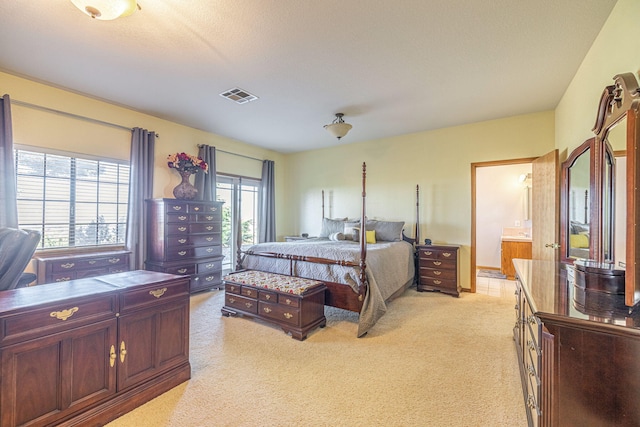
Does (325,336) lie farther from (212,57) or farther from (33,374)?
(212,57)

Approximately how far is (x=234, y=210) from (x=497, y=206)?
20.0 ft

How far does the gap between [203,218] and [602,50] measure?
4990mm

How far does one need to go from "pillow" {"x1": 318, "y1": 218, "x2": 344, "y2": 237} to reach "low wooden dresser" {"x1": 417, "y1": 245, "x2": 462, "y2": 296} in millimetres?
1513

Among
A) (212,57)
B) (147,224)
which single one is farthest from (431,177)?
(147,224)

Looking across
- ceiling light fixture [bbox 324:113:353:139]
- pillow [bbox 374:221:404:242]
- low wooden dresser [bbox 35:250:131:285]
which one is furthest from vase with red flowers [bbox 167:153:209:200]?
pillow [bbox 374:221:404:242]

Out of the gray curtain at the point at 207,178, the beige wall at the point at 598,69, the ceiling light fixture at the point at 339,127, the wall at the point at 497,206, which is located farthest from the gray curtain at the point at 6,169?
the wall at the point at 497,206

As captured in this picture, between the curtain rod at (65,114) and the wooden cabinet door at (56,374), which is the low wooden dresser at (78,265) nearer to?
the curtain rod at (65,114)

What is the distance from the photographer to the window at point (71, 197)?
321 cm

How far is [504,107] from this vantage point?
392cm

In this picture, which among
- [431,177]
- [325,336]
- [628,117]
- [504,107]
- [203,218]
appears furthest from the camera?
[431,177]

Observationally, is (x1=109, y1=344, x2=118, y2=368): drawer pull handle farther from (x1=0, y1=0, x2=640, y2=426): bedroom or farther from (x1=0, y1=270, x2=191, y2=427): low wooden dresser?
(x1=0, y1=0, x2=640, y2=426): bedroom

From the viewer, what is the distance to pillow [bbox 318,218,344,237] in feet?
17.9

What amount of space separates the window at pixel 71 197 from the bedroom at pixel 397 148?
0.70 feet

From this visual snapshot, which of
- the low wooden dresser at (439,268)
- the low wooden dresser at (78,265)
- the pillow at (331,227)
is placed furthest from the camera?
the pillow at (331,227)
